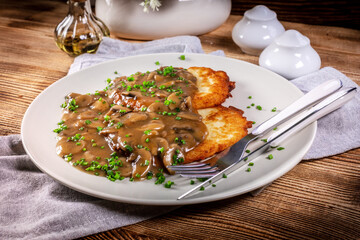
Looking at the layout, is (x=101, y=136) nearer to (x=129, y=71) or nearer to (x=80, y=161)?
(x=80, y=161)

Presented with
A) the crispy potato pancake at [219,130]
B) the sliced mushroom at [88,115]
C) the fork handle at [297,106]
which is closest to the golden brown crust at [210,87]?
the crispy potato pancake at [219,130]

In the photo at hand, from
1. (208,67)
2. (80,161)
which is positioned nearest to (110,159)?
(80,161)

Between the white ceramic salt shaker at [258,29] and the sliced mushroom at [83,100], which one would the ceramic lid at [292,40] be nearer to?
the white ceramic salt shaker at [258,29]

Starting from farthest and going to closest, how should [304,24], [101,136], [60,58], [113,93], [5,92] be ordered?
[304,24] → [60,58] → [5,92] → [113,93] → [101,136]

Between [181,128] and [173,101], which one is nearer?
[181,128]

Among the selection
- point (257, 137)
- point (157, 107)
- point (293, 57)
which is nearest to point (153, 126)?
point (157, 107)

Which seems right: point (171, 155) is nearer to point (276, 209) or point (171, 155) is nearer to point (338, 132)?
point (276, 209)
